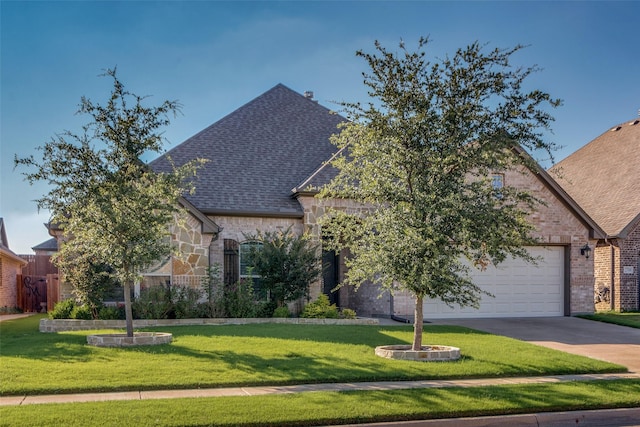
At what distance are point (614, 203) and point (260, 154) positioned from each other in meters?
14.8

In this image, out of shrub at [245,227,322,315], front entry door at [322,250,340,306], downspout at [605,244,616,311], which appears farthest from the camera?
downspout at [605,244,616,311]

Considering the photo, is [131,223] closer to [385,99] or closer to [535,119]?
[385,99]

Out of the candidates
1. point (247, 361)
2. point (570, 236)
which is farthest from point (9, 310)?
point (570, 236)

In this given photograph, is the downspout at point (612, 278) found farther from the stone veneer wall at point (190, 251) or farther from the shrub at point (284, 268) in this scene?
the stone veneer wall at point (190, 251)

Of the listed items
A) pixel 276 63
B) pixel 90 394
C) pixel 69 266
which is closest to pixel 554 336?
pixel 276 63

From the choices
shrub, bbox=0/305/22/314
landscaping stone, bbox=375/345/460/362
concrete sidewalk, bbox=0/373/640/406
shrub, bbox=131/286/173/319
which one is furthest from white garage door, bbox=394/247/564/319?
shrub, bbox=0/305/22/314

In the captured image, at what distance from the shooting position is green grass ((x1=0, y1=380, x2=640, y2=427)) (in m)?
7.74

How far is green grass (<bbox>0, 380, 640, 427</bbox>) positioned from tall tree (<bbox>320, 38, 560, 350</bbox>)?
305 centimetres

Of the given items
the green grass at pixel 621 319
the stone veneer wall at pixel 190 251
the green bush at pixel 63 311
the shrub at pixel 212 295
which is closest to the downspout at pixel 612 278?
the green grass at pixel 621 319

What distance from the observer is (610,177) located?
27.6m

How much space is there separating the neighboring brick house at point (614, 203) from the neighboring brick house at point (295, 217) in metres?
1.79

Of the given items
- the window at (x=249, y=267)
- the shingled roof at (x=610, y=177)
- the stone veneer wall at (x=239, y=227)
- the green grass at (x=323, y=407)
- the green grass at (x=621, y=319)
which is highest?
the shingled roof at (x=610, y=177)

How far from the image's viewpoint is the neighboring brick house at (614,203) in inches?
960

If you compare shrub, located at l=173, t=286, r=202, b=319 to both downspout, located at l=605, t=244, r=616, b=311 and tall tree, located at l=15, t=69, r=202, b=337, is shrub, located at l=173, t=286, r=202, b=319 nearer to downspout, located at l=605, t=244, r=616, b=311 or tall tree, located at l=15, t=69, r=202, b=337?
tall tree, located at l=15, t=69, r=202, b=337
